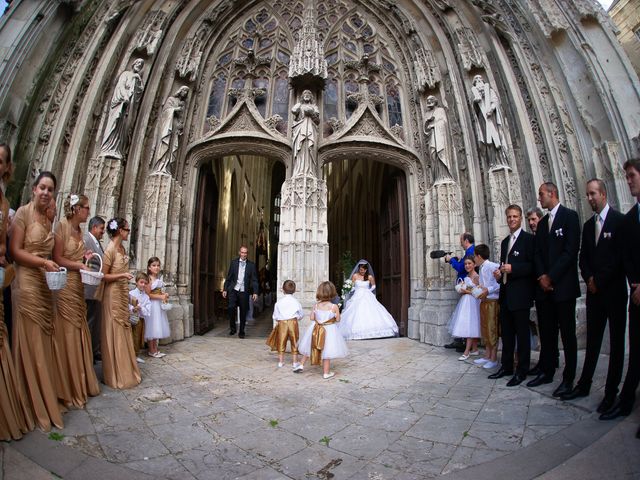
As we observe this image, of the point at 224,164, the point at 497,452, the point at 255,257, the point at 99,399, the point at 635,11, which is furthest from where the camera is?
the point at 255,257

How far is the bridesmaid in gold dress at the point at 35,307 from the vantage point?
2662 millimetres

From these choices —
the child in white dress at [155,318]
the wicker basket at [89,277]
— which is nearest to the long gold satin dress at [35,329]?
the wicker basket at [89,277]

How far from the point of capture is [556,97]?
6871 millimetres

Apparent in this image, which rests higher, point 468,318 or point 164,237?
point 164,237

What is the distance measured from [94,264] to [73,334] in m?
1.32

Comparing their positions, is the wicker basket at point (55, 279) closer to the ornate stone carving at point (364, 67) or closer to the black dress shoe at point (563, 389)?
the black dress shoe at point (563, 389)

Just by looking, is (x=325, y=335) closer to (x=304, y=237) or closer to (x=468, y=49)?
(x=304, y=237)

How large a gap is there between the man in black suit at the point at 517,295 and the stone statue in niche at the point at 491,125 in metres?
3.51

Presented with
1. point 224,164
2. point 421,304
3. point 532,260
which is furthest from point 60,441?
point 224,164

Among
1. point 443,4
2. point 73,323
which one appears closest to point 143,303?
point 73,323

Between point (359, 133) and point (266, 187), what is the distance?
49.7 ft

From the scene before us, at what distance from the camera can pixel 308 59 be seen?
8.80 m

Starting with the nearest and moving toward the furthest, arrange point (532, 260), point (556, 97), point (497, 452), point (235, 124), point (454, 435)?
1. point (497, 452)
2. point (454, 435)
3. point (532, 260)
4. point (556, 97)
5. point (235, 124)

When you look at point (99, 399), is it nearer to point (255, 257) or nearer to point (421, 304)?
point (421, 304)
